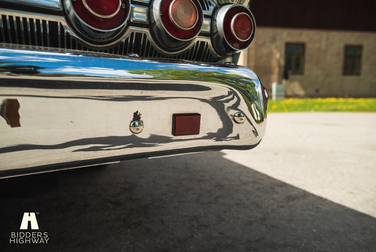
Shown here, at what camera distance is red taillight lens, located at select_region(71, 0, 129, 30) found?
99 centimetres

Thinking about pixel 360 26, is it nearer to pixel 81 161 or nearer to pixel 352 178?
pixel 352 178

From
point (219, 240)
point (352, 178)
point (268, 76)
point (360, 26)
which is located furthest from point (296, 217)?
point (360, 26)

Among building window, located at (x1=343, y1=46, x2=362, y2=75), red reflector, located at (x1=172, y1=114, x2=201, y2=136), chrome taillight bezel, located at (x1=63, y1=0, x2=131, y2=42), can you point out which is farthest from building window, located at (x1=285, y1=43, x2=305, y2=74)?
chrome taillight bezel, located at (x1=63, y1=0, x2=131, y2=42)

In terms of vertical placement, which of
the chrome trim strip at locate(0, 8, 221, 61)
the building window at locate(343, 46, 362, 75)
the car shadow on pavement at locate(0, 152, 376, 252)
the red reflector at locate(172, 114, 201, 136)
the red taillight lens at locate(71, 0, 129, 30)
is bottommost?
the car shadow on pavement at locate(0, 152, 376, 252)

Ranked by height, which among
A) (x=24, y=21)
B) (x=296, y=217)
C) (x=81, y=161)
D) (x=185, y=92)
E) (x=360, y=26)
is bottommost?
(x=296, y=217)

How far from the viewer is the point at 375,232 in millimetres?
1521

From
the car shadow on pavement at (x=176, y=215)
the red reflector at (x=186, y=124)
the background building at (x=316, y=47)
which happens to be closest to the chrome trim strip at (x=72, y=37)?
the red reflector at (x=186, y=124)

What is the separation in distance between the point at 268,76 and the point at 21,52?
12945 millimetres

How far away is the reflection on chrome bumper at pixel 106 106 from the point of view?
839 mm

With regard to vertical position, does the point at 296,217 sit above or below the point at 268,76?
below

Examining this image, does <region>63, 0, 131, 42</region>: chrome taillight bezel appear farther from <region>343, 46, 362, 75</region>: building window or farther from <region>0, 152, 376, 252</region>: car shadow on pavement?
<region>343, 46, 362, 75</region>: building window

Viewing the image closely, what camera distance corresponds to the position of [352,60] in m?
14.1

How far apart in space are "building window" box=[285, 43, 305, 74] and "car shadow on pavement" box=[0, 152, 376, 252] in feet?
39.8

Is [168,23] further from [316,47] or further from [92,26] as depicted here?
[316,47]
